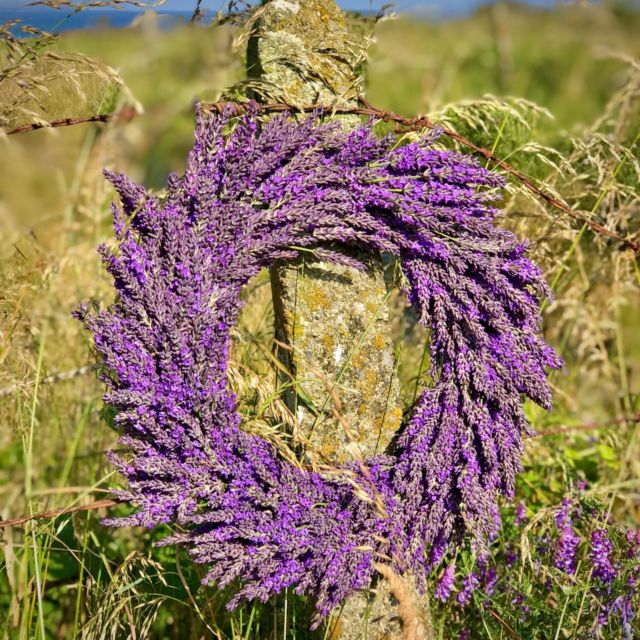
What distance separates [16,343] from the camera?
236 centimetres

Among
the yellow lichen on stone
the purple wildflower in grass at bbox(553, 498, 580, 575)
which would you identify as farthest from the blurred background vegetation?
the yellow lichen on stone

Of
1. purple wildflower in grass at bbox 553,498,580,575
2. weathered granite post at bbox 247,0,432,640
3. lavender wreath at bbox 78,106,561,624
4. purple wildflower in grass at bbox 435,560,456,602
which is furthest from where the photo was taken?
purple wildflower in grass at bbox 553,498,580,575

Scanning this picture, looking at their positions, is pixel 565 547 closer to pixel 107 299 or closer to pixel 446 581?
pixel 446 581

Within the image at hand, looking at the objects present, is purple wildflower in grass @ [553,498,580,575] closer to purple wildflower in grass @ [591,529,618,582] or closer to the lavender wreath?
purple wildflower in grass @ [591,529,618,582]

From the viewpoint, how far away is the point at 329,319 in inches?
81.9

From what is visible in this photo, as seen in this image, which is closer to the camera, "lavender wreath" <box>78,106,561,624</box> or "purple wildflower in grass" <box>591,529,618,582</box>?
"lavender wreath" <box>78,106,561,624</box>

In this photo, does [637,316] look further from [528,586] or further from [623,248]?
[528,586]

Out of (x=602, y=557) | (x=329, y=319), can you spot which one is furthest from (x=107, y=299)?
(x=602, y=557)

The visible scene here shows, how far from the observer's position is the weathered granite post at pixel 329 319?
81.4 inches

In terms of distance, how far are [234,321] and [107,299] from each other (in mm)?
1878

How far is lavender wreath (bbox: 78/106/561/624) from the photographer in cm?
190

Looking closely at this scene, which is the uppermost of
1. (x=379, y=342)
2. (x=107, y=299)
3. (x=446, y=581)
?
(x=107, y=299)

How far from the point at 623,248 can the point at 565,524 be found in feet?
5.59

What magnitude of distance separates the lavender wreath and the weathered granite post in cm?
9
